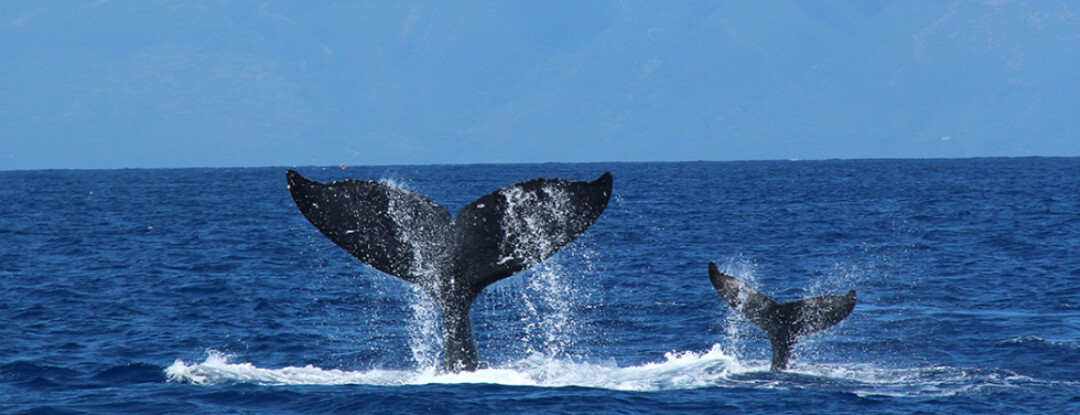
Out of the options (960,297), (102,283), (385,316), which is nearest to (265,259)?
(102,283)

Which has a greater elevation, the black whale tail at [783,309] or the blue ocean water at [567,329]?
the black whale tail at [783,309]

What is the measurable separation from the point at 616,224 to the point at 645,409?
94.7 ft

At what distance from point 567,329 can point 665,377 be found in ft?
15.2

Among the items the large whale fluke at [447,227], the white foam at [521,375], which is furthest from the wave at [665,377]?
the large whale fluke at [447,227]

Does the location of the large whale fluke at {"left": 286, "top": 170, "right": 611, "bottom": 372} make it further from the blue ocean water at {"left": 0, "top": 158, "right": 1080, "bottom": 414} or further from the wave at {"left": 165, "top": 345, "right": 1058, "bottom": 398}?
the wave at {"left": 165, "top": 345, "right": 1058, "bottom": 398}

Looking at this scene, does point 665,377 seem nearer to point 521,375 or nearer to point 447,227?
point 521,375

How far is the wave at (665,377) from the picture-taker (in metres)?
12.2

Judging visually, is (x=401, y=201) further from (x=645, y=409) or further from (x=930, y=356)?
(x=930, y=356)

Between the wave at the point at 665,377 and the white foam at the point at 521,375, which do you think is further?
the white foam at the point at 521,375

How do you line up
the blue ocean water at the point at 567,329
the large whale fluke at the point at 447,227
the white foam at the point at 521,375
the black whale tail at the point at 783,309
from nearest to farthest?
the large whale fluke at the point at 447,227 < the blue ocean water at the point at 567,329 < the black whale tail at the point at 783,309 < the white foam at the point at 521,375

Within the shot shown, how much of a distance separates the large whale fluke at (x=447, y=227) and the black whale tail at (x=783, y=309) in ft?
10.5

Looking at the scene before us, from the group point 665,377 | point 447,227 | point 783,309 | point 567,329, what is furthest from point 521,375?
point 567,329

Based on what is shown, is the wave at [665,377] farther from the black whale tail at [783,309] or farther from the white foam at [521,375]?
the black whale tail at [783,309]

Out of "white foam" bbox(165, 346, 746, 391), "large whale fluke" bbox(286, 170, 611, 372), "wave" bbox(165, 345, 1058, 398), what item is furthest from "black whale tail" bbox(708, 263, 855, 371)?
"large whale fluke" bbox(286, 170, 611, 372)
